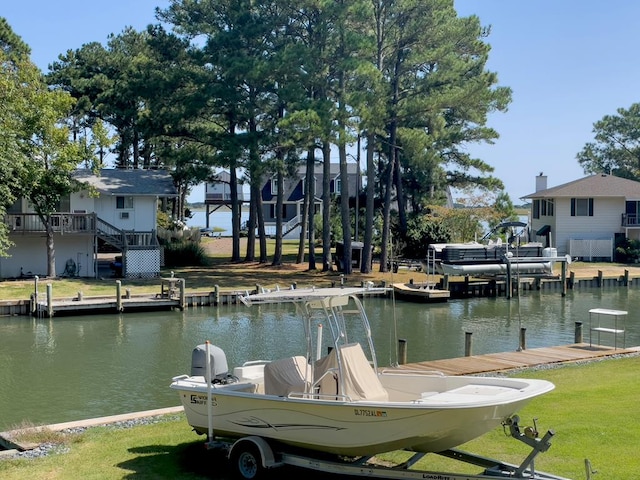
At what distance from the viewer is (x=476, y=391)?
11164mm

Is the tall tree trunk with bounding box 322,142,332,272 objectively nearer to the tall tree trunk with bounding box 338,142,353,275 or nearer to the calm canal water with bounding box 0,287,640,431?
the tall tree trunk with bounding box 338,142,353,275

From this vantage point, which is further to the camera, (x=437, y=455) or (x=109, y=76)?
(x=109, y=76)

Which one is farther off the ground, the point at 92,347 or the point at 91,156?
the point at 91,156

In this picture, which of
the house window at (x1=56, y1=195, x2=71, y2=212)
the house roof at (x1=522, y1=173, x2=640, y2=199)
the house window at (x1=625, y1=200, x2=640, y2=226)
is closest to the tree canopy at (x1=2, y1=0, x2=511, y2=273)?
the house window at (x1=56, y1=195, x2=71, y2=212)

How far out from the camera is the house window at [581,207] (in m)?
60.6

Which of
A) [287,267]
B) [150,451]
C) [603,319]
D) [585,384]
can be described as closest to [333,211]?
[287,267]

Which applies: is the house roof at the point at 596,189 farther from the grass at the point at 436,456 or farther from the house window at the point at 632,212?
the grass at the point at 436,456

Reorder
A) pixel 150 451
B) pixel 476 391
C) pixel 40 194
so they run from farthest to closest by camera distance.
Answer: pixel 40 194 → pixel 150 451 → pixel 476 391

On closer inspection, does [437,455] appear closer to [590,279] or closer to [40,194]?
[40,194]

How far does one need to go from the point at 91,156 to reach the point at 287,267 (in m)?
15.1

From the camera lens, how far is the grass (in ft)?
37.5

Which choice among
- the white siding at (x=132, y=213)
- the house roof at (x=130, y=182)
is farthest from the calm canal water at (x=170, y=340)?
the house roof at (x=130, y=182)

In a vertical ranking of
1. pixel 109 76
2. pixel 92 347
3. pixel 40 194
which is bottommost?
pixel 92 347

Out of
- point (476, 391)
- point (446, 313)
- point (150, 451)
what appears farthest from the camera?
point (446, 313)
